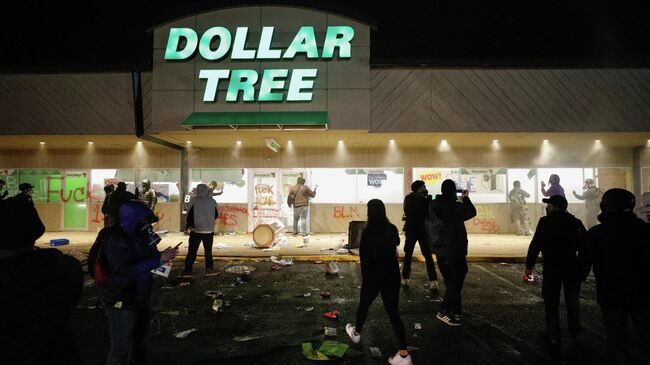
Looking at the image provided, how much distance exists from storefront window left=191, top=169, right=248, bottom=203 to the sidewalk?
1688mm

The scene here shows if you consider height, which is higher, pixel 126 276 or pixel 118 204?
pixel 118 204

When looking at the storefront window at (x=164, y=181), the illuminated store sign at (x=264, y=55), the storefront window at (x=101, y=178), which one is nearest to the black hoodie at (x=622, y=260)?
the illuminated store sign at (x=264, y=55)

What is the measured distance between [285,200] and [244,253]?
14.9ft

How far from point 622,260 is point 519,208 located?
1143 centimetres

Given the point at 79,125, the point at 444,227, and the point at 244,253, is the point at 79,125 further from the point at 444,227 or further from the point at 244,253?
the point at 444,227

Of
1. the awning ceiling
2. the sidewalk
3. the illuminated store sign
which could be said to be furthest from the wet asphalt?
the illuminated store sign

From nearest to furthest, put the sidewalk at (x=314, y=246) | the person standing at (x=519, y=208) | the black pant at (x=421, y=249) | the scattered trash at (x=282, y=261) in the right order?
1. the black pant at (x=421, y=249)
2. the scattered trash at (x=282, y=261)
3. the sidewalk at (x=314, y=246)
4. the person standing at (x=519, y=208)

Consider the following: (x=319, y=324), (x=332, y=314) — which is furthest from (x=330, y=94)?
(x=319, y=324)

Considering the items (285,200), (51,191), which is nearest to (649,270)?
(285,200)

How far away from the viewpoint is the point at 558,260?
4398mm

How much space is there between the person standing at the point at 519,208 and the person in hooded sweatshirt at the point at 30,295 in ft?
47.0

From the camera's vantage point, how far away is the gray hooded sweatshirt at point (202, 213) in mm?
7715

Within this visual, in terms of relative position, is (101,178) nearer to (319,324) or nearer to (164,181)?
(164,181)

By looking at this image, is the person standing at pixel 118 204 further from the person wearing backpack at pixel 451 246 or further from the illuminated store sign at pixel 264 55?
the illuminated store sign at pixel 264 55
